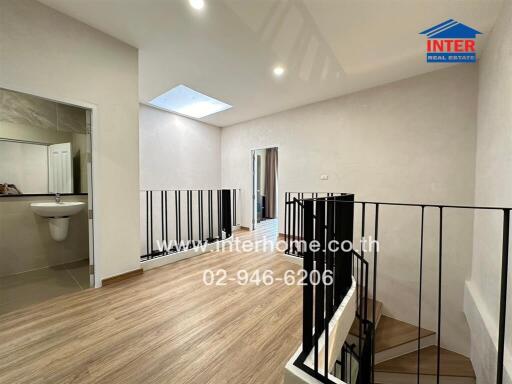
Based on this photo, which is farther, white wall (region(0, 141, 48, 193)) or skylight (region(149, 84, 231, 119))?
skylight (region(149, 84, 231, 119))

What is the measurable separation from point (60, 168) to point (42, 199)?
50 cm

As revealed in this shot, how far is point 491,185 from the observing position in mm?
2299

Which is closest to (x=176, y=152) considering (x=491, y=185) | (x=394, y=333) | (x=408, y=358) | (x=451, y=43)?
(x=451, y=43)

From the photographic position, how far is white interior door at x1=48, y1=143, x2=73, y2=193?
121 inches

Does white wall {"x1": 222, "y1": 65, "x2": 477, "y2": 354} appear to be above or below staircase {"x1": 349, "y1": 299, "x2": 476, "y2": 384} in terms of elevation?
above

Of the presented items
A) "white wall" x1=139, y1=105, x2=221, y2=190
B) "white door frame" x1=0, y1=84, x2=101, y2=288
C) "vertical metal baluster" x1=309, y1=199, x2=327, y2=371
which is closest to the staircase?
"vertical metal baluster" x1=309, y1=199, x2=327, y2=371

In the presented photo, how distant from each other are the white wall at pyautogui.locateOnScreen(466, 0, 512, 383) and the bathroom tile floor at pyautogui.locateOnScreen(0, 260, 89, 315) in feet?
13.8

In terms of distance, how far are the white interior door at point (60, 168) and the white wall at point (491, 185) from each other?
5238 mm

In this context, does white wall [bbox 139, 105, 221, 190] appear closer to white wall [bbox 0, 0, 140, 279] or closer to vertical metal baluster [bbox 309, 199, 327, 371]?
white wall [bbox 0, 0, 140, 279]

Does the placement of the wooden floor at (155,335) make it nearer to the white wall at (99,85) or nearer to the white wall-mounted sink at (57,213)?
the white wall at (99,85)

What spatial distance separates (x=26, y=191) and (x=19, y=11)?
2137mm

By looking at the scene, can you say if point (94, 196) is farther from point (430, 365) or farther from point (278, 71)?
point (430, 365)

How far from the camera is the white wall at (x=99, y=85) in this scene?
190cm

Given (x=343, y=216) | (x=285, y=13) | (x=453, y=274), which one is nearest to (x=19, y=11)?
(x=285, y=13)
